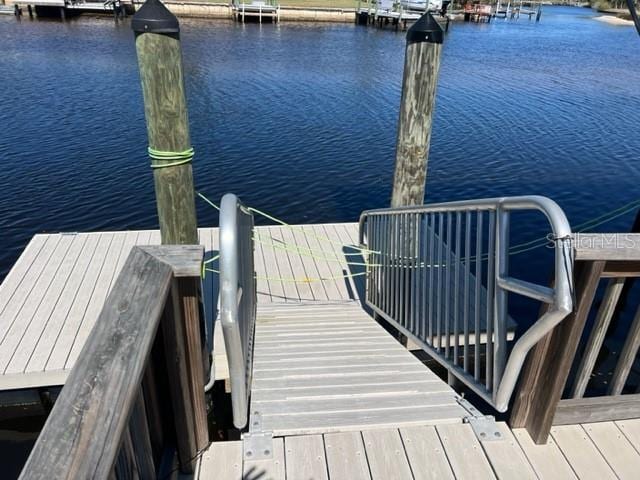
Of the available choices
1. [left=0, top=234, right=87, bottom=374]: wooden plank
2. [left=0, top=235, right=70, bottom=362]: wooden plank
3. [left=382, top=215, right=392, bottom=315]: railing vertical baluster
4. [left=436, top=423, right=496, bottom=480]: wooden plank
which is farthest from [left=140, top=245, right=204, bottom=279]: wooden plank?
[left=0, top=235, right=70, bottom=362]: wooden plank

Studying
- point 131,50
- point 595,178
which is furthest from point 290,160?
point 131,50

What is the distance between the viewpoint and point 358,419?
2.60 m

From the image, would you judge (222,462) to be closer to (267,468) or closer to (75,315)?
(267,468)

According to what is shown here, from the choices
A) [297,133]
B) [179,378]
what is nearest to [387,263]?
[179,378]

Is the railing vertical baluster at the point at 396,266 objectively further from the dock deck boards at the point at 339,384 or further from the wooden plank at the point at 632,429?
the wooden plank at the point at 632,429

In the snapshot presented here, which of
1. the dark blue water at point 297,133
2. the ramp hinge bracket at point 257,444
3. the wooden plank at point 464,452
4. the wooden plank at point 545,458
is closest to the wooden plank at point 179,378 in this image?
the ramp hinge bracket at point 257,444

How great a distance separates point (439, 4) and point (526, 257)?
4258 cm

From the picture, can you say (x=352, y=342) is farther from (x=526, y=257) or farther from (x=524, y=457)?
(x=526, y=257)

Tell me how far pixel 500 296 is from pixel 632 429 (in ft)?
3.50

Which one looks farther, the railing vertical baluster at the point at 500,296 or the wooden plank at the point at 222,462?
the railing vertical baluster at the point at 500,296

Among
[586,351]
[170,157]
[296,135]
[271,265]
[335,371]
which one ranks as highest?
[170,157]

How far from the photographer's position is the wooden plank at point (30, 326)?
4562mm

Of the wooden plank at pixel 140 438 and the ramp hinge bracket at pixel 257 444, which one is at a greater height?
the wooden plank at pixel 140 438

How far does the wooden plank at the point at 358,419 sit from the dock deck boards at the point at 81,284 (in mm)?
2442
